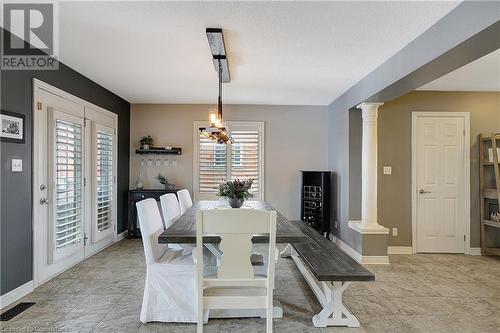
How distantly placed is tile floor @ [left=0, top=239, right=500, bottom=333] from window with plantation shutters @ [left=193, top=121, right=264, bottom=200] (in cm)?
197

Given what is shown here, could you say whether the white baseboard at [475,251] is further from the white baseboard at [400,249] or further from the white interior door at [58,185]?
the white interior door at [58,185]

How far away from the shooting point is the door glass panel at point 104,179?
4.72m

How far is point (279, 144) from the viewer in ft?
19.6

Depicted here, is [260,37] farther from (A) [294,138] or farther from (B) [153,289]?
(A) [294,138]

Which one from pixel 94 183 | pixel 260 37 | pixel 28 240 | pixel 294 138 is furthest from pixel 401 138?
pixel 28 240

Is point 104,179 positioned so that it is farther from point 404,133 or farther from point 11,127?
point 404,133

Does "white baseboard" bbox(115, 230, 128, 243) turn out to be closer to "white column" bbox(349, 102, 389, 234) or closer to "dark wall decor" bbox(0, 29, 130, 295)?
"dark wall decor" bbox(0, 29, 130, 295)

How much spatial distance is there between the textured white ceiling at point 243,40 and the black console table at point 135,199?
→ 182 cm

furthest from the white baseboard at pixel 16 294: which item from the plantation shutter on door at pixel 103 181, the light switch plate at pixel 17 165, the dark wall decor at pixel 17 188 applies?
the plantation shutter on door at pixel 103 181

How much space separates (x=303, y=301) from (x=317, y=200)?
262cm

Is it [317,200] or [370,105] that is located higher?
[370,105]

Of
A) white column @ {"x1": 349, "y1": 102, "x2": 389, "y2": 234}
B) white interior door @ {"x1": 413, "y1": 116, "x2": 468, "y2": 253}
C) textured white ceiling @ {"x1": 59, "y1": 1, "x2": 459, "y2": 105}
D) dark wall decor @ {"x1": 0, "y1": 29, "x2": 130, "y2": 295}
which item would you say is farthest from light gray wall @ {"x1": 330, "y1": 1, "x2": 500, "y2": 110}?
dark wall decor @ {"x1": 0, "y1": 29, "x2": 130, "y2": 295}

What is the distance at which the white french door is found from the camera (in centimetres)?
336

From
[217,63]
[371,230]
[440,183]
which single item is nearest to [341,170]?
[371,230]
